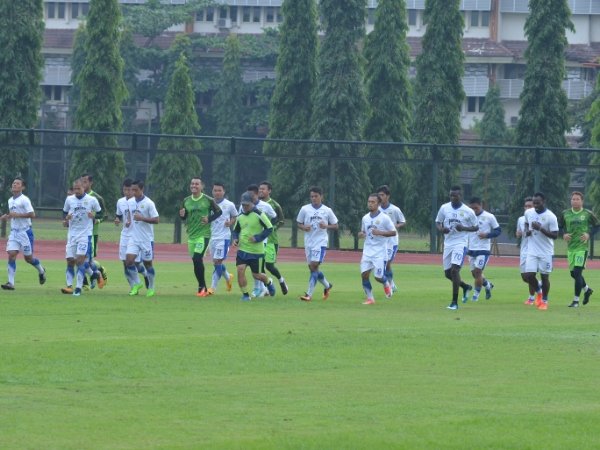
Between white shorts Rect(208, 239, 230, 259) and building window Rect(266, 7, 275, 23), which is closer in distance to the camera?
white shorts Rect(208, 239, 230, 259)

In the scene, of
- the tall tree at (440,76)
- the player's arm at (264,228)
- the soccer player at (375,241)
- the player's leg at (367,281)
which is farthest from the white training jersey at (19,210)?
the tall tree at (440,76)

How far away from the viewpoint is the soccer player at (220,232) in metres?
26.6

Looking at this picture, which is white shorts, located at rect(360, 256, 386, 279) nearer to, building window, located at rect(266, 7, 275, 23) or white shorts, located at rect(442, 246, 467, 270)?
white shorts, located at rect(442, 246, 467, 270)

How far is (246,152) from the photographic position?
50.4m

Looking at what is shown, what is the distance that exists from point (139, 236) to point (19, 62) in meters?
32.7

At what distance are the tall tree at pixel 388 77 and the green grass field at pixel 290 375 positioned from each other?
37.1m

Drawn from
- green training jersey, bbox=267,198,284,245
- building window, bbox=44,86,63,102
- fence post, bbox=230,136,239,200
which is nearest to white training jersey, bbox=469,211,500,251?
green training jersey, bbox=267,198,284,245

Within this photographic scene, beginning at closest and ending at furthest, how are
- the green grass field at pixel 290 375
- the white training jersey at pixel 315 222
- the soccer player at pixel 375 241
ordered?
the green grass field at pixel 290 375 < the soccer player at pixel 375 241 < the white training jersey at pixel 315 222

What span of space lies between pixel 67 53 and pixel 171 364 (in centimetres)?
8807

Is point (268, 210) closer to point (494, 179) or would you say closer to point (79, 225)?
point (79, 225)

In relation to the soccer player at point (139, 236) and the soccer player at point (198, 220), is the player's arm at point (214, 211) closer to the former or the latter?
the soccer player at point (198, 220)

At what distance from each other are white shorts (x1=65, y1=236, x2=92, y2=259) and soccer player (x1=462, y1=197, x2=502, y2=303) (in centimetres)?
701

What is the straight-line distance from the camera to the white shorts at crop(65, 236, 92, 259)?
2530 cm

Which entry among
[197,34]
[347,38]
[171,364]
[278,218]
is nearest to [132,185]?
Result: [278,218]
